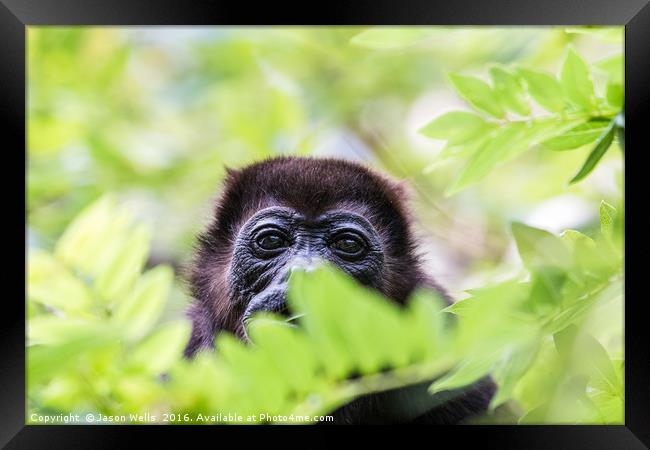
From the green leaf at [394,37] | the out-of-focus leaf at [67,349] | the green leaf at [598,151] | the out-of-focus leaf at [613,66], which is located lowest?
the out-of-focus leaf at [67,349]

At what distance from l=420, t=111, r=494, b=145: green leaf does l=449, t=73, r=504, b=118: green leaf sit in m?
0.02

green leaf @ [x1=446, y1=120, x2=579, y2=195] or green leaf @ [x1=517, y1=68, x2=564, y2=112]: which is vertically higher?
green leaf @ [x1=517, y1=68, x2=564, y2=112]

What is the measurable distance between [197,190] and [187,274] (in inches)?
17.8

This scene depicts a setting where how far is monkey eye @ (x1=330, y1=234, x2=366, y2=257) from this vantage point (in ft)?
7.39

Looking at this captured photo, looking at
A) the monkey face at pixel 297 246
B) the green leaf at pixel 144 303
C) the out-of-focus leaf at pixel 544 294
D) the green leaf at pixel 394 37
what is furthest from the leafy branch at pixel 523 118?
the monkey face at pixel 297 246

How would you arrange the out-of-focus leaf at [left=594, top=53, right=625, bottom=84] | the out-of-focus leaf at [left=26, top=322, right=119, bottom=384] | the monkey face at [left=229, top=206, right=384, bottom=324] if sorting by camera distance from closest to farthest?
the out-of-focus leaf at [left=26, top=322, right=119, bottom=384], the out-of-focus leaf at [left=594, top=53, right=625, bottom=84], the monkey face at [left=229, top=206, right=384, bottom=324]

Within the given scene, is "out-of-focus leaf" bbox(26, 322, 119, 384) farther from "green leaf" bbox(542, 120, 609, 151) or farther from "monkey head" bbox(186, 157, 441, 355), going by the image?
"monkey head" bbox(186, 157, 441, 355)

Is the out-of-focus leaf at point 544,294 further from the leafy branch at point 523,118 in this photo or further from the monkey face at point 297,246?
the monkey face at point 297,246

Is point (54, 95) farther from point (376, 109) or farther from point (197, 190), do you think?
point (376, 109)

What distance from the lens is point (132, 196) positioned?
273 cm

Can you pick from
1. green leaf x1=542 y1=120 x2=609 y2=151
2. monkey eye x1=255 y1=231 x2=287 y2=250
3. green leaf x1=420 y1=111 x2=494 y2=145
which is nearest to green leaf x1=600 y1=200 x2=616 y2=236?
green leaf x1=542 y1=120 x2=609 y2=151

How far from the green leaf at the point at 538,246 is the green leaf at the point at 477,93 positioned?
0.92 ft

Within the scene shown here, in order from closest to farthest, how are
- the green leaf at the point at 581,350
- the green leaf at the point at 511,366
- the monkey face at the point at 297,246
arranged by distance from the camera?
the green leaf at the point at 511,366
the green leaf at the point at 581,350
the monkey face at the point at 297,246

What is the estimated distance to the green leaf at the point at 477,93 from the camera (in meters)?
1.33
